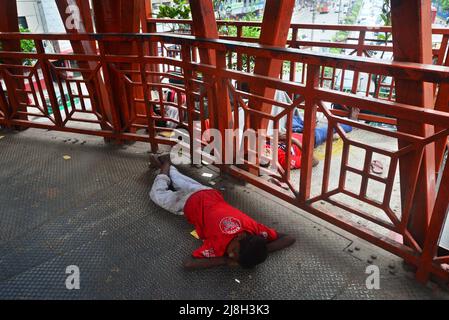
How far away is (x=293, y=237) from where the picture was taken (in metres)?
2.63

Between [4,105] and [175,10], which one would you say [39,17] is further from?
[4,105]

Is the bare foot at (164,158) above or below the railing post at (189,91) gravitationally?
below

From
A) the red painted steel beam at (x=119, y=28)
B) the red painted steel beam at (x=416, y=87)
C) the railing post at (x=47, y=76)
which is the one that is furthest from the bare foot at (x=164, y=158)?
the red painted steel beam at (x=416, y=87)

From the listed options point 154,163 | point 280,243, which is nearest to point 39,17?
point 154,163

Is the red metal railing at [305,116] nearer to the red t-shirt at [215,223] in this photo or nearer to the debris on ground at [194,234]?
the red t-shirt at [215,223]

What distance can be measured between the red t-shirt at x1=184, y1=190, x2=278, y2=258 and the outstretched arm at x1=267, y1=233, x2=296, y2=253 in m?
0.03

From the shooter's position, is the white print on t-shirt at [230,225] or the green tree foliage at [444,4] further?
the green tree foliage at [444,4]

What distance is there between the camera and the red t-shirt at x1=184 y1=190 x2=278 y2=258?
2379 mm

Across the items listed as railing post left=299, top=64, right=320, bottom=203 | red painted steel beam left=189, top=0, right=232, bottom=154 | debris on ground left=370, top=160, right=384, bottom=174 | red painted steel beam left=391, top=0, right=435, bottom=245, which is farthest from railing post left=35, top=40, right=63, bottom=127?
debris on ground left=370, top=160, right=384, bottom=174

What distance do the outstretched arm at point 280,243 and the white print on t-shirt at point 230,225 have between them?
326mm

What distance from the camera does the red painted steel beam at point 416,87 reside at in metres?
1.89

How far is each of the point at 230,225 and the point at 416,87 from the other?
148 centimetres
